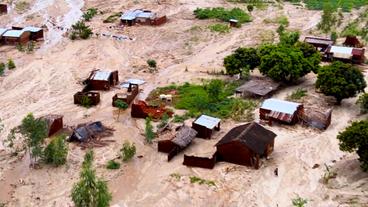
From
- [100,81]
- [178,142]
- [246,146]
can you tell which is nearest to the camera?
[246,146]

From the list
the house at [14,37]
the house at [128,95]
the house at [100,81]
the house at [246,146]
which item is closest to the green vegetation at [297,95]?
the house at [246,146]

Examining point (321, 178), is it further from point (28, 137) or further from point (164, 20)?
point (164, 20)

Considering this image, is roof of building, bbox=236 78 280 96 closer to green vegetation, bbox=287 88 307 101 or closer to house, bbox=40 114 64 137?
green vegetation, bbox=287 88 307 101

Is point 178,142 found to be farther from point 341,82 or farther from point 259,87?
point 341,82

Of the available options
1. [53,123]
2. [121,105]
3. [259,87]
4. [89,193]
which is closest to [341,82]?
[259,87]

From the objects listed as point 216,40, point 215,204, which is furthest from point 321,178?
point 216,40

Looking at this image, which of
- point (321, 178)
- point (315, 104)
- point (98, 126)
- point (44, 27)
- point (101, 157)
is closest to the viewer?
point (321, 178)

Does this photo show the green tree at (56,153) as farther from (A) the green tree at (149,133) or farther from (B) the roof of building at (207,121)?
(B) the roof of building at (207,121)
